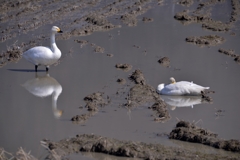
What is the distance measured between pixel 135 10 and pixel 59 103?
10.1m

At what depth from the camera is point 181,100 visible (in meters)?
11.9

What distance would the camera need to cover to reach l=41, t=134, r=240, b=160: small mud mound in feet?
28.5

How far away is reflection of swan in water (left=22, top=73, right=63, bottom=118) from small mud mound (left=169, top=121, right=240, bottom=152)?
3.18m

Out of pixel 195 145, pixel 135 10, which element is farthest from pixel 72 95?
pixel 135 10

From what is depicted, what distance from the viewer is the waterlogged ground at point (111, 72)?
33.4 ft

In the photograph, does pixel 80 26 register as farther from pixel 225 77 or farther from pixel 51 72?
pixel 225 77

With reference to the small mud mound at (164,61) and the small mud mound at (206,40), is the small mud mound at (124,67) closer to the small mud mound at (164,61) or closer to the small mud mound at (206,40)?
the small mud mound at (164,61)

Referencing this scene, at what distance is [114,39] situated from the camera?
54.9ft

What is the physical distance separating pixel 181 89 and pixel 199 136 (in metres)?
2.67

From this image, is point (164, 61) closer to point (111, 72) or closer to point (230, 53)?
point (111, 72)

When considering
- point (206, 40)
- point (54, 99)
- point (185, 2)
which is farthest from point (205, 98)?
point (185, 2)

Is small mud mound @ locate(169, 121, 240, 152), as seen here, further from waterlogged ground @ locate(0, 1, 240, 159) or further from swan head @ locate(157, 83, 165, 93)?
swan head @ locate(157, 83, 165, 93)

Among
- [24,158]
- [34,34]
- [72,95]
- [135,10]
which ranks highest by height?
[135,10]

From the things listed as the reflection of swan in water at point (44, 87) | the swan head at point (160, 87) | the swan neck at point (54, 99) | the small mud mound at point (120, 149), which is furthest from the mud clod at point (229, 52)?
the small mud mound at point (120, 149)
